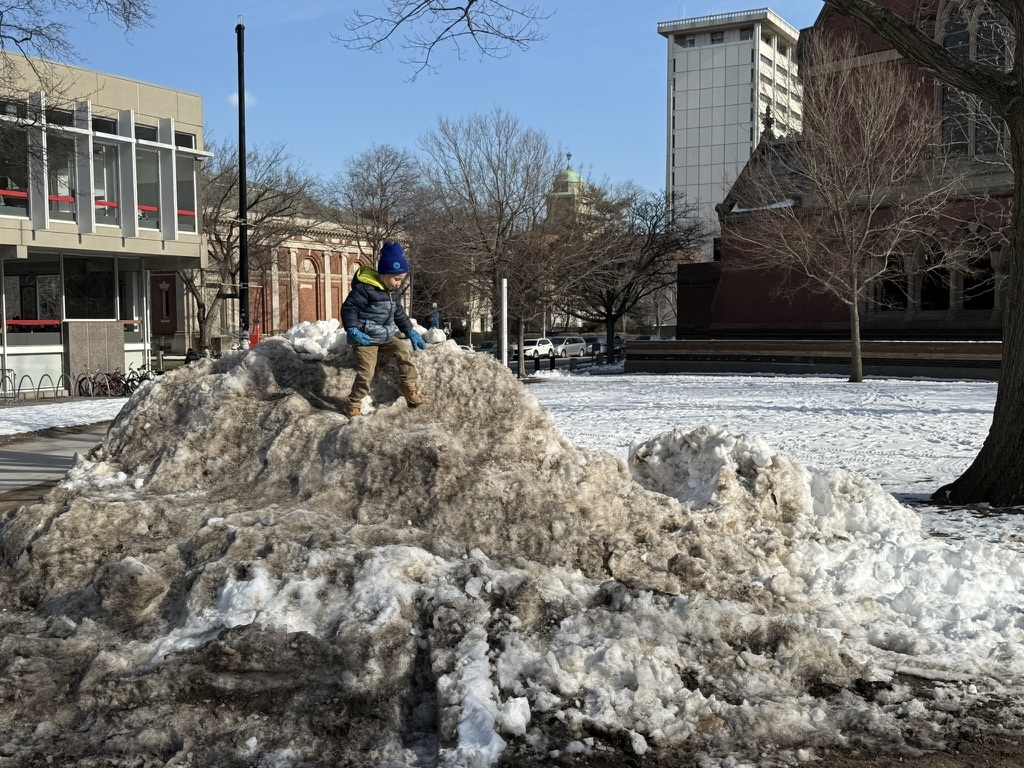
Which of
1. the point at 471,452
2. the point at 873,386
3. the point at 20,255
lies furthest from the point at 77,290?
the point at 471,452

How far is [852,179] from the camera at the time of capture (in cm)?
2470

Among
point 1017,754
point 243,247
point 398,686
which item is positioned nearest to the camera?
point 1017,754

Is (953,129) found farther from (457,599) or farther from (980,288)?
(457,599)

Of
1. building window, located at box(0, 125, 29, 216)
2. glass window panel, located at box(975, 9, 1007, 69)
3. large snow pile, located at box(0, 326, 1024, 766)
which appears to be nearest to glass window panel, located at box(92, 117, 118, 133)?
building window, located at box(0, 125, 29, 216)

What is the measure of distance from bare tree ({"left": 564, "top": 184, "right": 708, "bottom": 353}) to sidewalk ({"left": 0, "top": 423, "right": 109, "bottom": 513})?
70.3 feet

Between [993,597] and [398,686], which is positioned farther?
[993,597]

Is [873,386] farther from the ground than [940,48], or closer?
closer

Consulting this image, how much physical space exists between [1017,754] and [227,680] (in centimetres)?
351

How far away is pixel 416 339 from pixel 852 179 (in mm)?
20160

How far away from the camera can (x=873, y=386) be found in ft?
78.4

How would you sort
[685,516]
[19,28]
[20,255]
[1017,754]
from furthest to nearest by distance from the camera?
[20,255] < [19,28] < [685,516] < [1017,754]

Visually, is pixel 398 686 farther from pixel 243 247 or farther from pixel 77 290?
pixel 77 290

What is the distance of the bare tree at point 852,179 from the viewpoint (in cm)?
2420

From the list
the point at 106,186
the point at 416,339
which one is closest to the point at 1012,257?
the point at 416,339
